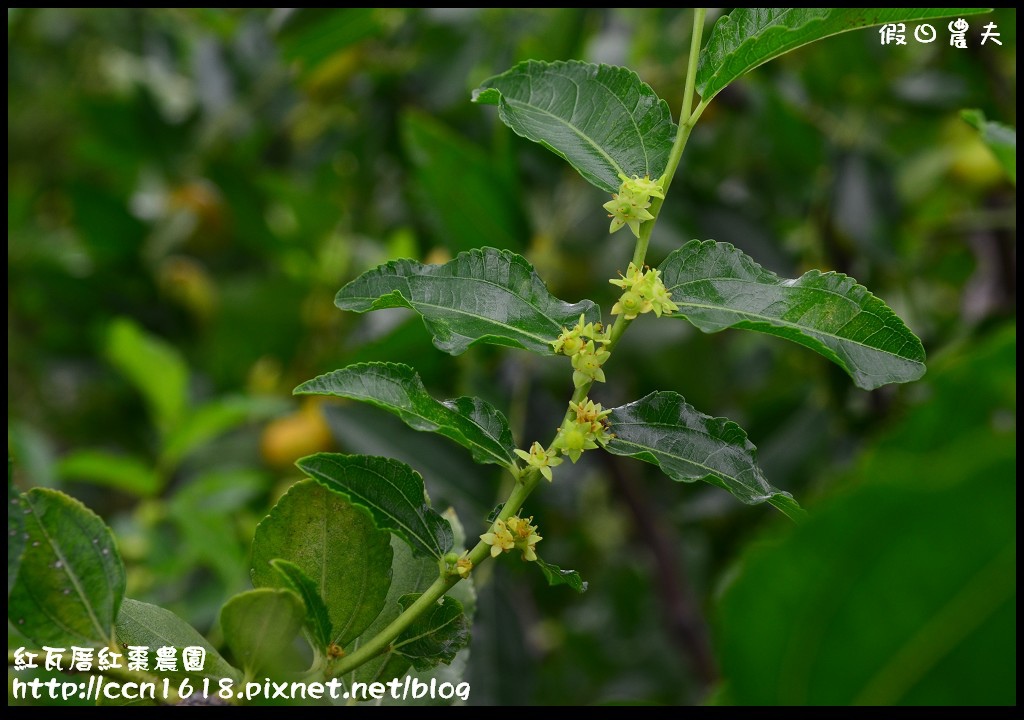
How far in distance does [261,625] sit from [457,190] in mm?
484

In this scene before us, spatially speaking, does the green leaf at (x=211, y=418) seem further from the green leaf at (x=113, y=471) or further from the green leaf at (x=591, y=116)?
the green leaf at (x=591, y=116)

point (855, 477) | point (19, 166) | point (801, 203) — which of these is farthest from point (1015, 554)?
point (19, 166)

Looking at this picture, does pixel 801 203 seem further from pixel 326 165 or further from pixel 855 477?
pixel 855 477

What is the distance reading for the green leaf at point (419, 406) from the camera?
348 mm

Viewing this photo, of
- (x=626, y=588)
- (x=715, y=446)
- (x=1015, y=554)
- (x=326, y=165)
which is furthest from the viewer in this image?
(x=626, y=588)

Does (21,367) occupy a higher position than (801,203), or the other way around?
(801,203)

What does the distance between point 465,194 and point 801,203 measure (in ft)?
1.22

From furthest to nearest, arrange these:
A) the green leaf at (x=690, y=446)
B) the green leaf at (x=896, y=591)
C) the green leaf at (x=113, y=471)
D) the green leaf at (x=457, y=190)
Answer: the green leaf at (x=113, y=471), the green leaf at (x=457, y=190), the green leaf at (x=690, y=446), the green leaf at (x=896, y=591)

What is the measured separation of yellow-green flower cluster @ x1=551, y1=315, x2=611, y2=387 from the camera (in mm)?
354

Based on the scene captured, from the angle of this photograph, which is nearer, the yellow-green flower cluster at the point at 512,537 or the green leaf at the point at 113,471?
the yellow-green flower cluster at the point at 512,537

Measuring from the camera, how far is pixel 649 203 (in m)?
0.37

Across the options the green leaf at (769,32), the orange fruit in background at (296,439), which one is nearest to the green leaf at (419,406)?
the green leaf at (769,32)

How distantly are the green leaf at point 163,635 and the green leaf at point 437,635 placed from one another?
0.06 m

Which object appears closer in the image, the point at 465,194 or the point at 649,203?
the point at 649,203
